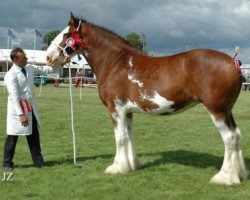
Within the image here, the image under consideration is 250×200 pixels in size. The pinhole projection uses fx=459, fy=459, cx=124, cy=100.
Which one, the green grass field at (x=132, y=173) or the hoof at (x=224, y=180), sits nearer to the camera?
the green grass field at (x=132, y=173)

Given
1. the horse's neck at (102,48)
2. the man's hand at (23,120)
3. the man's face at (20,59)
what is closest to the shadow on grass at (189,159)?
the horse's neck at (102,48)

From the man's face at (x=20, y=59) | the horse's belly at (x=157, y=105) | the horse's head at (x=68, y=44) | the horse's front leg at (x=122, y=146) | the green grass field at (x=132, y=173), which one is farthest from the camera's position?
the horse's head at (x=68, y=44)

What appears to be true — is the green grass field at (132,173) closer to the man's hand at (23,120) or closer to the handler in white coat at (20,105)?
the handler in white coat at (20,105)

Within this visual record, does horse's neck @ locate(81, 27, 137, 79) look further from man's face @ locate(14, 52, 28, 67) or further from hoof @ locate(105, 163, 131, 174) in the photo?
hoof @ locate(105, 163, 131, 174)

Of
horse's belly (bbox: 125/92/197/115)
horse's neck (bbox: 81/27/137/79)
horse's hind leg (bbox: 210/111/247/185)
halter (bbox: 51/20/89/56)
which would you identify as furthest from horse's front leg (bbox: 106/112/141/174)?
horse's hind leg (bbox: 210/111/247/185)

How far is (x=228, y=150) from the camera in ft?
23.4

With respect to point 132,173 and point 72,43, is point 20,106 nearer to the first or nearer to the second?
point 72,43

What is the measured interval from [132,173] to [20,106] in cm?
232

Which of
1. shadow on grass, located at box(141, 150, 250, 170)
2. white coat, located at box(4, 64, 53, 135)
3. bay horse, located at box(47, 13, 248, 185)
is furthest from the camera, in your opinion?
shadow on grass, located at box(141, 150, 250, 170)

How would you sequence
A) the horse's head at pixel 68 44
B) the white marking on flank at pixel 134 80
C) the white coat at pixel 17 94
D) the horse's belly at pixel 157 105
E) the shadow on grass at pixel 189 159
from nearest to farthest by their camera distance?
the horse's belly at pixel 157 105
the white marking on flank at pixel 134 80
the white coat at pixel 17 94
the horse's head at pixel 68 44
the shadow on grass at pixel 189 159

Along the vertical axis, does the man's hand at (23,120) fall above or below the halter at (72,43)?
below

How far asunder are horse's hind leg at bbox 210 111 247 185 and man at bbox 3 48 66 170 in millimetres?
3374

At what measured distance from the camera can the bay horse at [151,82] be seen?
22.9ft

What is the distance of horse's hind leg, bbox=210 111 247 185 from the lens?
704 centimetres
